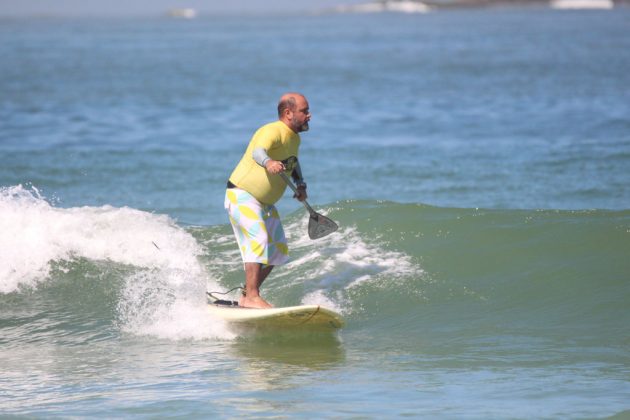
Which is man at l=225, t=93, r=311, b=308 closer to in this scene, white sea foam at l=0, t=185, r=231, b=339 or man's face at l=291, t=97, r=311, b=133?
man's face at l=291, t=97, r=311, b=133

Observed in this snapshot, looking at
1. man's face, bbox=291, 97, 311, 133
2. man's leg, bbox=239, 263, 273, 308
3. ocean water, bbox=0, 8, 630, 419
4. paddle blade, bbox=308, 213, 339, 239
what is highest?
man's face, bbox=291, 97, 311, 133

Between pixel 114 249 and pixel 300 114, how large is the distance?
397 centimetres

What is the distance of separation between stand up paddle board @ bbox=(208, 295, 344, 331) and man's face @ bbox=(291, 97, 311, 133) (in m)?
1.44

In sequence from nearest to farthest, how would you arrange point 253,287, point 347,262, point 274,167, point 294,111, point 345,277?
point 274,167 → point 294,111 → point 253,287 → point 345,277 → point 347,262

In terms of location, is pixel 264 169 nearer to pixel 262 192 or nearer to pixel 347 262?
pixel 262 192

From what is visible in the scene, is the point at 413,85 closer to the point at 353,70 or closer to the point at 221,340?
the point at 353,70

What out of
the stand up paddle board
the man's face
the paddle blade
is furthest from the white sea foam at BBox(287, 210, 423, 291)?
the man's face

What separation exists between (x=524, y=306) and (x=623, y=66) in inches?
1408

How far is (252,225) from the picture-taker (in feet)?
26.3

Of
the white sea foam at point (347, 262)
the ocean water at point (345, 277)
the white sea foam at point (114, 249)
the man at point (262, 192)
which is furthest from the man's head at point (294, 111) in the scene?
the white sea foam at point (347, 262)

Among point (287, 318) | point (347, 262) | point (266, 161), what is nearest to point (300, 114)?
point (266, 161)

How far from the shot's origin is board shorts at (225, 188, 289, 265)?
8039 millimetres

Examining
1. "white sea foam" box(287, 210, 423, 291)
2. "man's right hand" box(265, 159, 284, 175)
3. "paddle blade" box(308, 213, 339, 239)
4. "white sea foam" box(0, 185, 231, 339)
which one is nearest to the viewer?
"man's right hand" box(265, 159, 284, 175)

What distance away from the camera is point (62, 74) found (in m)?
46.4
